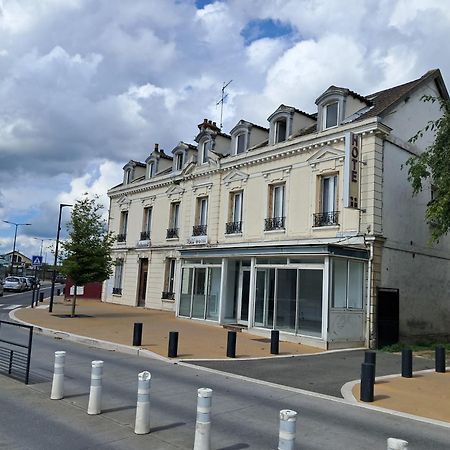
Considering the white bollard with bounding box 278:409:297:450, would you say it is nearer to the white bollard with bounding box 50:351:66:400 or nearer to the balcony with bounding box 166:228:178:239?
the white bollard with bounding box 50:351:66:400

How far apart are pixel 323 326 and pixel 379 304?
238 centimetres

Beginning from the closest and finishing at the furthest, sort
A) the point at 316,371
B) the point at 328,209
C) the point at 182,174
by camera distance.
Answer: the point at 316,371 → the point at 328,209 → the point at 182,174

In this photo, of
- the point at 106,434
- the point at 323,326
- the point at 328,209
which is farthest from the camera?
the point at 328,209

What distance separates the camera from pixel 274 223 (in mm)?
20562

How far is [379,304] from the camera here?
1666 centimetres

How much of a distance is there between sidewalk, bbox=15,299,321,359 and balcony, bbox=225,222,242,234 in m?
4.51

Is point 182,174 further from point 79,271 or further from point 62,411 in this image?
point 62,411

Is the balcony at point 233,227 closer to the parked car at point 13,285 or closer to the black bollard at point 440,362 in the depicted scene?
the black bollard at point 440,362

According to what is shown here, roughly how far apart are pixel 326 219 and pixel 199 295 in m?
6.64

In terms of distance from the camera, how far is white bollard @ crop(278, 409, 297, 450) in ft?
14.4

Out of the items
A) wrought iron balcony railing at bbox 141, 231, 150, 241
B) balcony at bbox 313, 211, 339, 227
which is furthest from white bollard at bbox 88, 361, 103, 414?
wrought iron balcony railing at bbox 141, 231, 150, 241

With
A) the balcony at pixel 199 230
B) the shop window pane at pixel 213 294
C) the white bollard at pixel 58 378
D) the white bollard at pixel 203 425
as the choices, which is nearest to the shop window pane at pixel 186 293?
the shop window pane at pixel 213 294

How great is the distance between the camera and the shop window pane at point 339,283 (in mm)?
16078

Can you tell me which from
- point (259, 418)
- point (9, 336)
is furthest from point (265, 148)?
point (259, 418)
